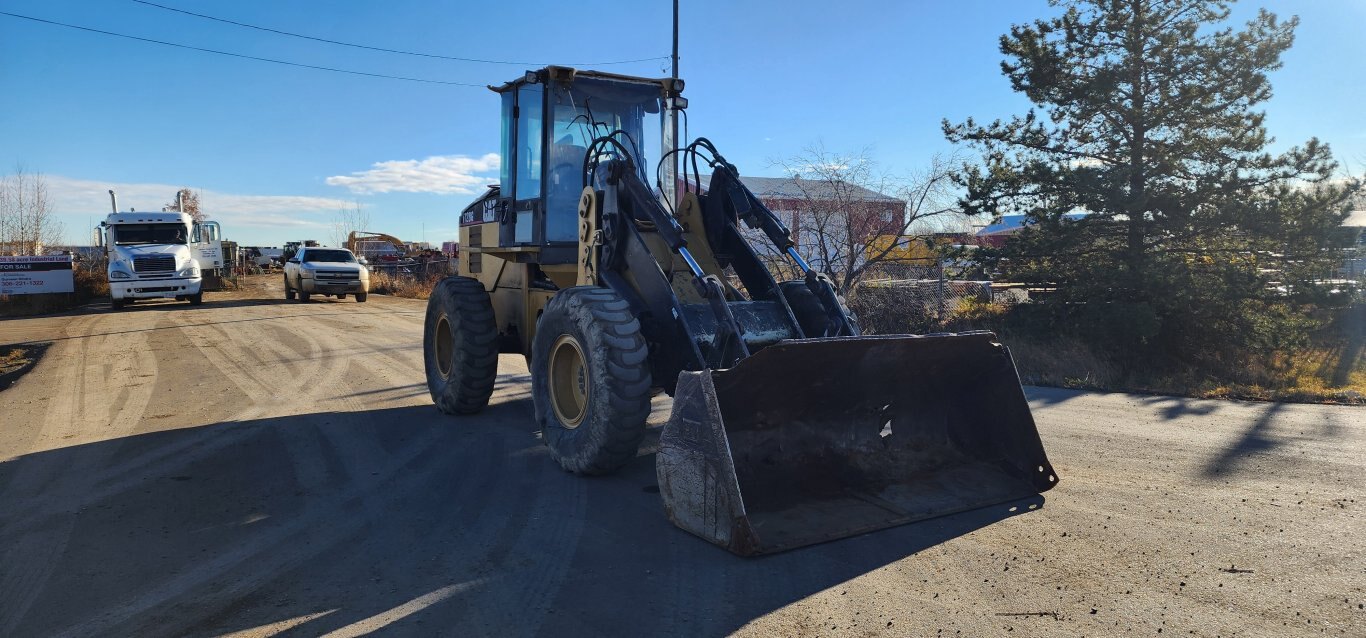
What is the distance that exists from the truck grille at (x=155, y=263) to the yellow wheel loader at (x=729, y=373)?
65.2 ft

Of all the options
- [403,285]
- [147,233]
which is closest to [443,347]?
[147,233]

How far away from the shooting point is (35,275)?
23906 millimetres

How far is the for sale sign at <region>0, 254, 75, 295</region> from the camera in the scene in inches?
927

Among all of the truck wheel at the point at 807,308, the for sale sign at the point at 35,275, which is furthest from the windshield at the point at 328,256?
the truck wheel at the point at 807,308

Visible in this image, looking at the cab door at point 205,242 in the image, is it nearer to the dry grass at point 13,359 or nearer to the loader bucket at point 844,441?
the dry grass at point 13,359

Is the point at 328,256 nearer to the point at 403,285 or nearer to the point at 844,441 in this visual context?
the point at 403,285

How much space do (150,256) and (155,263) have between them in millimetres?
219

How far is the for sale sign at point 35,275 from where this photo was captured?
23.5 metres

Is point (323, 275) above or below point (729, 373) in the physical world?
above

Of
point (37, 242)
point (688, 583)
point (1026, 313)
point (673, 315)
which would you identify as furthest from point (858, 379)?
point (37, 242)

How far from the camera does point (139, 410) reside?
28.5ft

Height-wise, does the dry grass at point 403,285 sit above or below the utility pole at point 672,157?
below

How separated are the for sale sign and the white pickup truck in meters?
5.96

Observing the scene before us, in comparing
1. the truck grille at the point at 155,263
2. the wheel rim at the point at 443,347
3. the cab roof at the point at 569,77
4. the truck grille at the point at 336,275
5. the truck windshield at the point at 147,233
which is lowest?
the wheel rim at the point at 443,347
